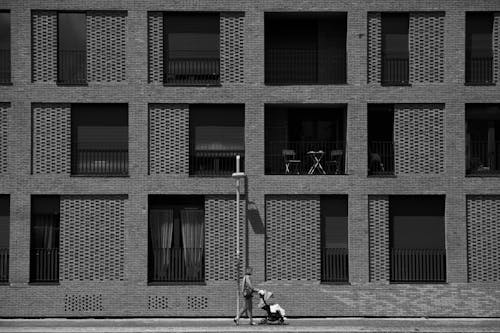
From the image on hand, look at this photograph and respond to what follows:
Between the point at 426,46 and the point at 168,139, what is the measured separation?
378 inches

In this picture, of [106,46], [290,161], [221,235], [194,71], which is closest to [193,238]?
[221,235]

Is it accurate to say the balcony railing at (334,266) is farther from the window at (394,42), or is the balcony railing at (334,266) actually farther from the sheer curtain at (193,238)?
the window at (394,42)

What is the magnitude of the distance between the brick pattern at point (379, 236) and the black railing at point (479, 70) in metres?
5.28

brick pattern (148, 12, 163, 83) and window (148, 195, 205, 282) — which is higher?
brick pattern (148, 12, 163, 83)

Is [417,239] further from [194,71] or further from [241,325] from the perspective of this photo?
[194,71]

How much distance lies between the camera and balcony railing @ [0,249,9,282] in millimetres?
26688

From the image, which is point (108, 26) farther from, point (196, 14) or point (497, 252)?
point (497, 252)

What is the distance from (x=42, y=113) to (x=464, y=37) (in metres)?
14.9

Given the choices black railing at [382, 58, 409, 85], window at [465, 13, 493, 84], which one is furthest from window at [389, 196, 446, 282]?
window at [465, 13, 493, 84]

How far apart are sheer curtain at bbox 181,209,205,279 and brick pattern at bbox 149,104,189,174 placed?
5.24ft

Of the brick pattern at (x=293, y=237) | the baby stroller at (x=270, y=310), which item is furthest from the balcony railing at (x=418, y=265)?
the baby stroller at (x=270, y=310)

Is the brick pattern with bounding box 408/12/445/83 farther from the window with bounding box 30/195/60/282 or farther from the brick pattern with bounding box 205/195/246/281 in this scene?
the window with bounding box 30/195/60/282

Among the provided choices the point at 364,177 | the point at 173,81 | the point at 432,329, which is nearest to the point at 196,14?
the point at 173,81

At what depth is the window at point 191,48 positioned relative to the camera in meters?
27.4
